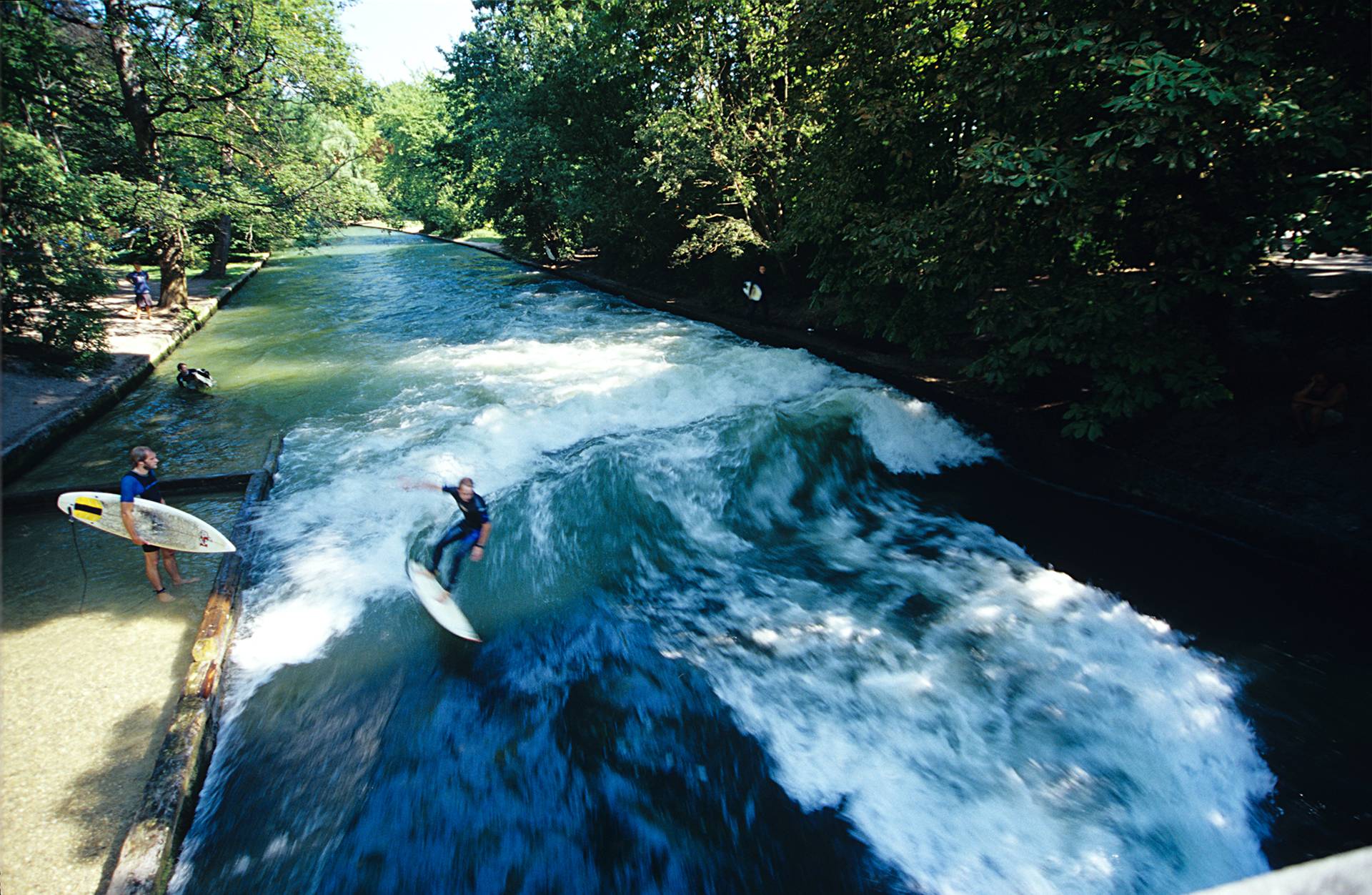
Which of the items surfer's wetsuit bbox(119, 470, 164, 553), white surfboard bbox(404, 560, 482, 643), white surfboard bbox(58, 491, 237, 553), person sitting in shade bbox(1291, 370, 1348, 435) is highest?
person sitting in shade bbox(1291, 370, 1348, 435)

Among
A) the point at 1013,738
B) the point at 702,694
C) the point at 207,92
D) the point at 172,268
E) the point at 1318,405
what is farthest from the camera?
the point at 172,268

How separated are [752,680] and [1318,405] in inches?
317

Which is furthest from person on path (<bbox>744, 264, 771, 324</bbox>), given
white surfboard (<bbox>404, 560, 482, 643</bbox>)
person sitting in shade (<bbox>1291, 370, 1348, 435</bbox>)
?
white surfboard (<bbox>404, 560, 482, 643</bbox>)

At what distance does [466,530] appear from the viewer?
23.2 ft

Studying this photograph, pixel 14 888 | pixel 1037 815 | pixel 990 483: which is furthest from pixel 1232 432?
pixel 14 888

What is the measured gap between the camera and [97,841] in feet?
13.8

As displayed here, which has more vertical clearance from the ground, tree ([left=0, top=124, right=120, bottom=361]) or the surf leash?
tree ([left=0, top=124, right=120, bottom=361])

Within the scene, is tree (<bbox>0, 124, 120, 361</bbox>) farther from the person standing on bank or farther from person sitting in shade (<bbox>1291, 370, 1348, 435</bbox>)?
person sitting in shade (<bbox>1291, 370, 1348, 435</bbox>)

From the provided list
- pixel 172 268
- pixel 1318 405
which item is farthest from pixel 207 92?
pixel 1318 405

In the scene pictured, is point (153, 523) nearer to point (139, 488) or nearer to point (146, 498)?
point (146, 498)

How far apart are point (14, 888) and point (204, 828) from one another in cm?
99

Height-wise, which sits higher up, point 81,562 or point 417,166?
point 417,166

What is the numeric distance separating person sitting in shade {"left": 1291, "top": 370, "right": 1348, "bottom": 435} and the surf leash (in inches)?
575

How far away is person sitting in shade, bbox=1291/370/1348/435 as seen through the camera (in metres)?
7.65
